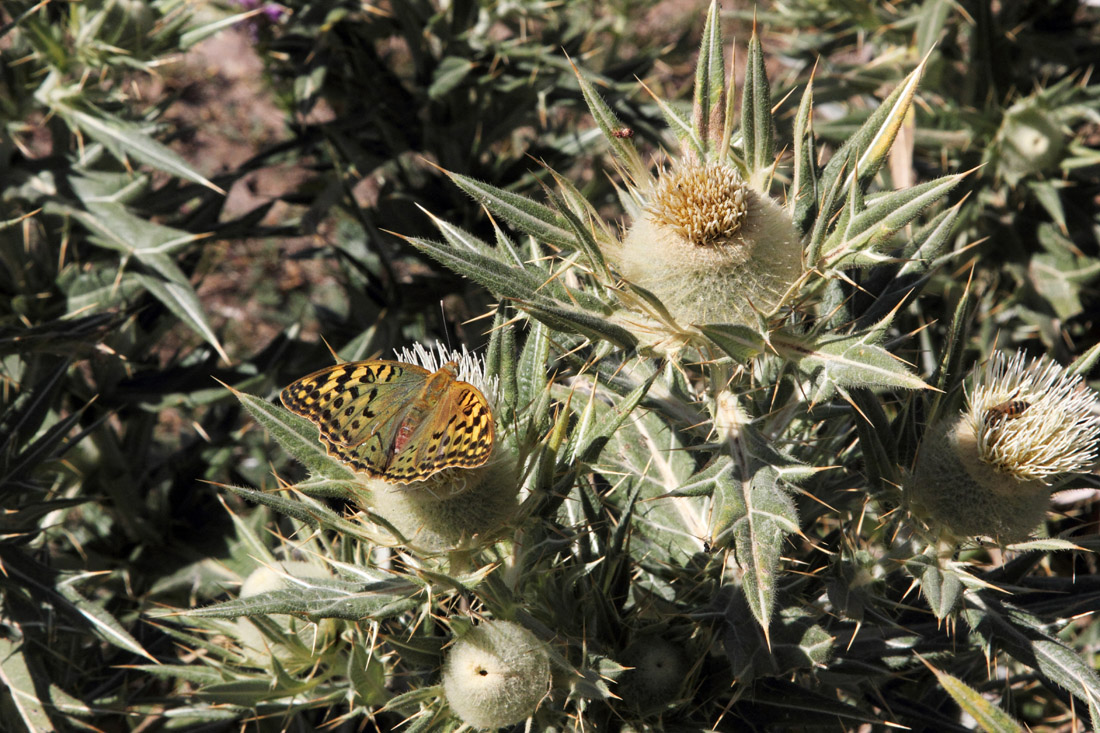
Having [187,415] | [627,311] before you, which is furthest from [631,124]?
[187,415]

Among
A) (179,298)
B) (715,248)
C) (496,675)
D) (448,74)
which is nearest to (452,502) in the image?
(496,675)

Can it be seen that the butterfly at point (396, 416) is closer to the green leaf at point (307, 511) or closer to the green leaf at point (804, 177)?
the green leaf at point (307, 511)

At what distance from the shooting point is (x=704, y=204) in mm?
1779

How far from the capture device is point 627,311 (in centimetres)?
194

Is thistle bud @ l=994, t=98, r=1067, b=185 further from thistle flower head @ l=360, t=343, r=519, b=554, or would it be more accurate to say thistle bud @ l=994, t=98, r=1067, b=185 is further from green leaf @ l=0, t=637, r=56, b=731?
green leaf @ l=0, t=637, r=56, b=731

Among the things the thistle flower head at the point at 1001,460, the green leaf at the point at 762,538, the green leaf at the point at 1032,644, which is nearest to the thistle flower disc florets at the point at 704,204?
the green leaf at the point at 762,538

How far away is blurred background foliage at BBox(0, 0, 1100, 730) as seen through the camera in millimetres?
3189

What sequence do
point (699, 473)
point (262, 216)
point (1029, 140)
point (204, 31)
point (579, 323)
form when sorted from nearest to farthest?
point (579, 323) < point (699, 473) < point (204, 31) < point (1029, 140) < point (262, 216)

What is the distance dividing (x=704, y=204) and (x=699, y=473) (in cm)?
58

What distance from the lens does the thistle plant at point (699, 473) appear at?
5.93 feet

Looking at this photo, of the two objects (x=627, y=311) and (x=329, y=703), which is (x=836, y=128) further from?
(x=329, y=703)

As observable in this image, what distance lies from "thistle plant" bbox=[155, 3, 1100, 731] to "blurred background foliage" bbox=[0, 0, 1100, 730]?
120 cm

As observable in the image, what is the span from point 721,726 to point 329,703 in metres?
1.06

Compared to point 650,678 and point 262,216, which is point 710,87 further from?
point 262,216
